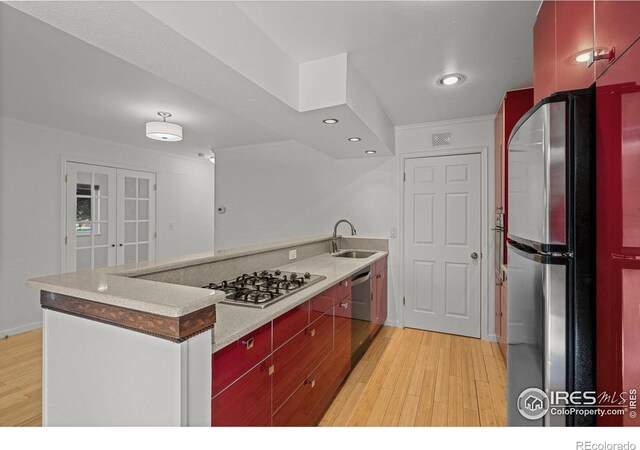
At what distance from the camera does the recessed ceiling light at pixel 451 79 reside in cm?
227

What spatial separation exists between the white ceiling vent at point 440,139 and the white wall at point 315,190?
5 centimetres

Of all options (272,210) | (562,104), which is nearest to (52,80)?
(272,210)

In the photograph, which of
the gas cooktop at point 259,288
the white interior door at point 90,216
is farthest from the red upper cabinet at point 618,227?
the white interior door at point 90,216

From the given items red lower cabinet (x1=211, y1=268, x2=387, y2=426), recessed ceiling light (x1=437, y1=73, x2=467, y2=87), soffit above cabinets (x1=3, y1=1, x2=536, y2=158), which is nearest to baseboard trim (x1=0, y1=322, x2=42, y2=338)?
soffit above cabinets (x1=3, y1=1, x2=536, y2=158)

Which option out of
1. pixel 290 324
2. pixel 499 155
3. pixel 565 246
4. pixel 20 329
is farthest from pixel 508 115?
pixel 20 329

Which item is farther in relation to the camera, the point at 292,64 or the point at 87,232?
the point at 87,232

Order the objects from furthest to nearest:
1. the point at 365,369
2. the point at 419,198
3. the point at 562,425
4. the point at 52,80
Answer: the point at 419,198 < the point at 365,369 < the point at 52,80 < the point at 562,425

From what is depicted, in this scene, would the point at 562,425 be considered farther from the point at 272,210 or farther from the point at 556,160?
the point at 272,210

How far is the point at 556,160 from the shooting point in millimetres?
847

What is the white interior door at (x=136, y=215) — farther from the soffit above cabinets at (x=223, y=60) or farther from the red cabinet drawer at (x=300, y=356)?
the red cabinet drawer at (x=300, y=356)

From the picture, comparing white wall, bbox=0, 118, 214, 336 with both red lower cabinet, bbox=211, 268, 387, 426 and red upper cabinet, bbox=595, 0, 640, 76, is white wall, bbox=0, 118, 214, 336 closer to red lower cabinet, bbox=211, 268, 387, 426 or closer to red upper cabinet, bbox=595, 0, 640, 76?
red lower cabinet, bbox=211, 268, 387, 426

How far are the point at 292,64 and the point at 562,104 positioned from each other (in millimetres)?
1579

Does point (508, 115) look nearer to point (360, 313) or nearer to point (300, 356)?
point (360, 313)

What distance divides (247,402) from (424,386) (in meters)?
1.63
